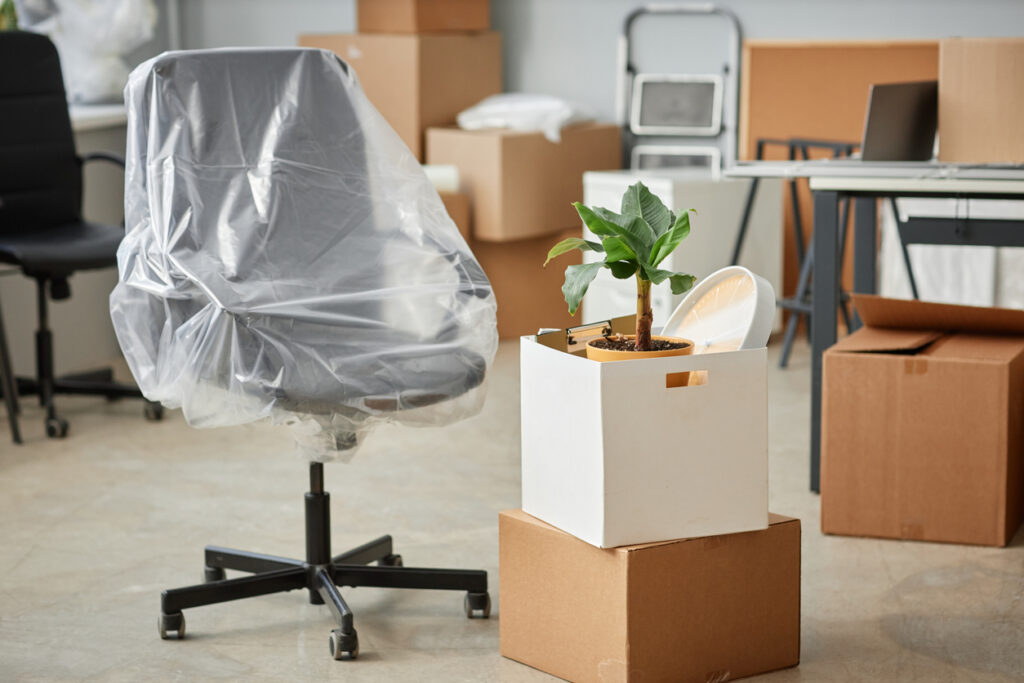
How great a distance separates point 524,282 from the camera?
182 inches

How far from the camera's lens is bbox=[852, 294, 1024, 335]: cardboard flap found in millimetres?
2674

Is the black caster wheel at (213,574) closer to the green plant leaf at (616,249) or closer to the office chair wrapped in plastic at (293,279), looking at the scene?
the office chair wrapped in plastic at (293,279)

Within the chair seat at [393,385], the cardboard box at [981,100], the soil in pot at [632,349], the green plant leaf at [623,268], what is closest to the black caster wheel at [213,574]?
the chair seat at [393,385]

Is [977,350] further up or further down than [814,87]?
further down

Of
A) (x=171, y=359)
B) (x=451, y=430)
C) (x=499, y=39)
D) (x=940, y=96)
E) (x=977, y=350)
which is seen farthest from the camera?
(x=499, y=39)

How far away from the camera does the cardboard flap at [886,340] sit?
8.50 ft

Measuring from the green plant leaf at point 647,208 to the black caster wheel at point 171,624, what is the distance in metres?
1.01

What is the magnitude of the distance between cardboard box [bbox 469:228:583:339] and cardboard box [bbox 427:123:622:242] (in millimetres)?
55

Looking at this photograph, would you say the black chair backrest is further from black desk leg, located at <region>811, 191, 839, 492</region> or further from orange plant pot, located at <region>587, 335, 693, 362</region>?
orange plant pot, located at <region>587, 335, 693, 362</region>

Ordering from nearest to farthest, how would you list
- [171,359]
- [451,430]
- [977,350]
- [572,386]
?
[572,386] < [171,359] < [977,350] < [451,430]

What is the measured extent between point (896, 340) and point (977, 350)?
0.52 ft

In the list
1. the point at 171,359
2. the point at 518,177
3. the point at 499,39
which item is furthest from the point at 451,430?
the point at 499,39

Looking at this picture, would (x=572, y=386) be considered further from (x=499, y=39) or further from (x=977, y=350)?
(x=499, y=39)

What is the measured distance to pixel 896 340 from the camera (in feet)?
8.70
